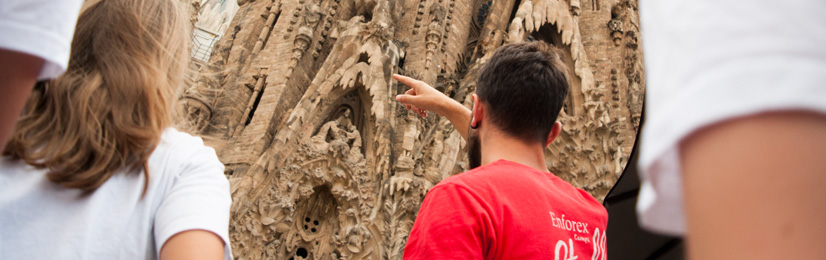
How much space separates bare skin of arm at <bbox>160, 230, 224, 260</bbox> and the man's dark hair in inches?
35.7

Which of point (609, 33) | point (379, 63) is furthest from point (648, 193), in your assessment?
point (609, 33)

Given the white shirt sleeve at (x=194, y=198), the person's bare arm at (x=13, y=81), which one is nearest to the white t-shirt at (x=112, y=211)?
the white shirt sleeve at (x=194, y=198)

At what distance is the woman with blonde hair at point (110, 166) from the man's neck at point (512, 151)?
786mm

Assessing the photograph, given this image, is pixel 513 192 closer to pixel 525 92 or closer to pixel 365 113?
pixel 525 92

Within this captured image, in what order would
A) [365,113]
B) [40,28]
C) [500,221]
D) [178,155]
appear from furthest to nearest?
1. [365,113]
2. [500,221]
3. [178,155]
4. [40,28]

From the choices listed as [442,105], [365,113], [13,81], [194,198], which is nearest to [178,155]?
[194,198]

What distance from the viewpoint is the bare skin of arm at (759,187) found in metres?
0.31

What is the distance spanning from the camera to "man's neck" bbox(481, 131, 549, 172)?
148 centimetres

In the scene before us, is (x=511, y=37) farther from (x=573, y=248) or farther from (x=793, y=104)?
(x=793, y=104)

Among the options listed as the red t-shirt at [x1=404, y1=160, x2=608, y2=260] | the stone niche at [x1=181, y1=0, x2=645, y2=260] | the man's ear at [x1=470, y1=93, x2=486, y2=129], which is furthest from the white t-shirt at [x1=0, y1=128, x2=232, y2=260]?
the stone niche at [x1=181, y1=0, x2=645, y2=260]

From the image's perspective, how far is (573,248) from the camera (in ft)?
4.36

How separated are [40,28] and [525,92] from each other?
1.21 metres

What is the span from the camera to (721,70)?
0.36 m

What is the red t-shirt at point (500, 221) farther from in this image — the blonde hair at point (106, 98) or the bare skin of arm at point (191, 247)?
the blonde hair at point (106, 98)
